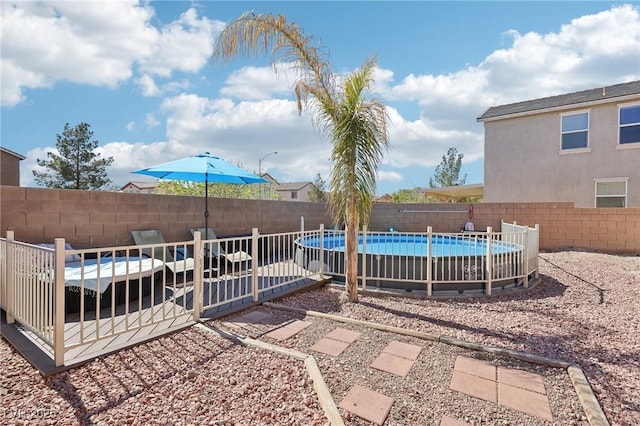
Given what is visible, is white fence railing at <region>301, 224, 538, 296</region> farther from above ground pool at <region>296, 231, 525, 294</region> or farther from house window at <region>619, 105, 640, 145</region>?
house window at <region>619, 105, 640, 145</region>

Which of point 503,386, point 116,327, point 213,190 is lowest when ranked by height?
point 503,386

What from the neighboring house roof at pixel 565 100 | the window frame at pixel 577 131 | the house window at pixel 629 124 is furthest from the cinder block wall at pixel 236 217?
the neighboring house roof at pixel 565 100

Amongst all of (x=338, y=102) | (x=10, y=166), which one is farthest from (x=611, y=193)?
(x=10, y=166)

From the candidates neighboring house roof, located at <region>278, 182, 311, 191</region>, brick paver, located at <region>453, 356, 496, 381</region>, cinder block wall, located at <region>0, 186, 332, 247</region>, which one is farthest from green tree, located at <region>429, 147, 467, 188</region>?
brick paver, located at <region>453, 356, 496, 381</region>

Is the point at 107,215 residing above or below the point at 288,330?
above

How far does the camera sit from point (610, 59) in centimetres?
1121

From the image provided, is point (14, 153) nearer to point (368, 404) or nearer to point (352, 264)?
point (352, 264)

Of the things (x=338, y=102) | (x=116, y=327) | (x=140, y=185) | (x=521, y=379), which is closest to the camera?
(x=521, y=379)

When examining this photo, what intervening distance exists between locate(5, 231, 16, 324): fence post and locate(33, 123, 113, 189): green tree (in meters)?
23.8

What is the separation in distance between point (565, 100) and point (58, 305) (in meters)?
18.6

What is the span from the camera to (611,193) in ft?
43.3

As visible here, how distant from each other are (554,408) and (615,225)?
11.8 m

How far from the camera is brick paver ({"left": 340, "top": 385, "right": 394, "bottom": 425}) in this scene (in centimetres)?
246

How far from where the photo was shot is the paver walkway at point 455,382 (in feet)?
8.38
